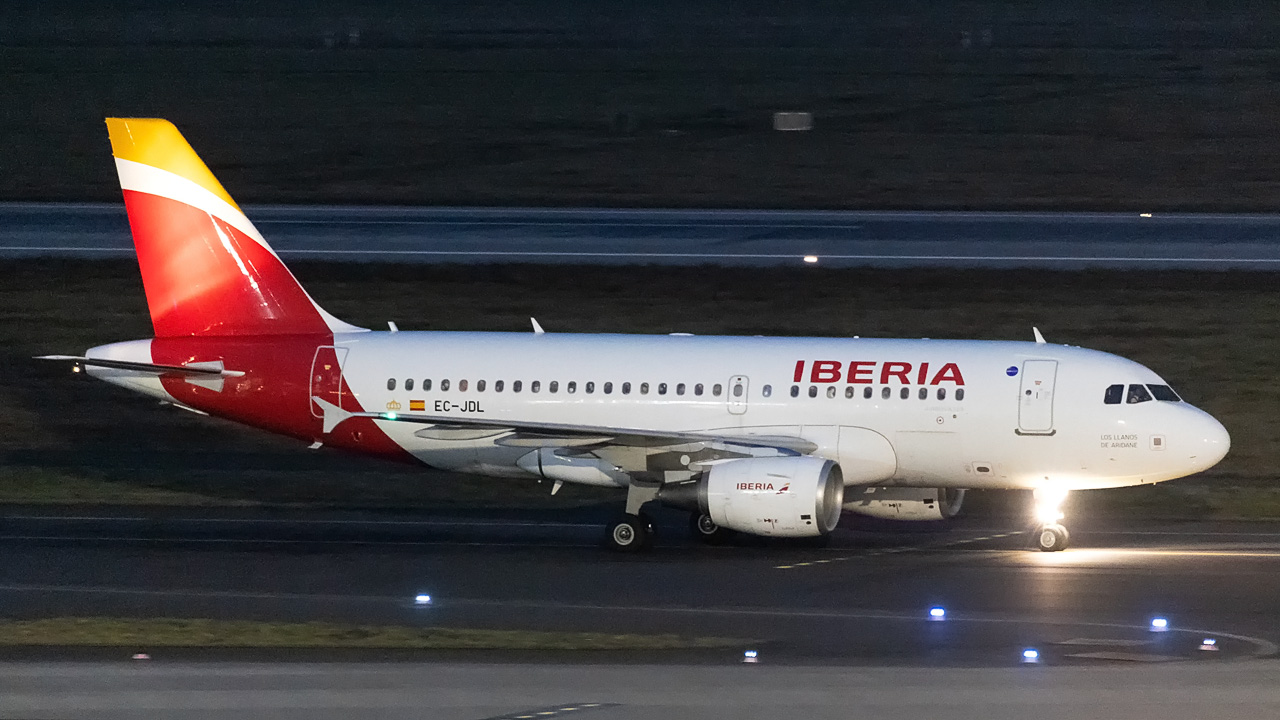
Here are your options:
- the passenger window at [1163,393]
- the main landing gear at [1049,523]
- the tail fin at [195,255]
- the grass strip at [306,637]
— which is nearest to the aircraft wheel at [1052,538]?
the main landing gear at [1049,523]

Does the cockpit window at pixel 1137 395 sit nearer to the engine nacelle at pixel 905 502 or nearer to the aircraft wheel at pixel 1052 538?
the aircraft wheel at pixel 1052 538

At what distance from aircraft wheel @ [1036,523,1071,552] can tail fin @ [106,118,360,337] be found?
1121cm

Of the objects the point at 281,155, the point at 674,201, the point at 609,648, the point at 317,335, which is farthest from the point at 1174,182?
the point at 609,648

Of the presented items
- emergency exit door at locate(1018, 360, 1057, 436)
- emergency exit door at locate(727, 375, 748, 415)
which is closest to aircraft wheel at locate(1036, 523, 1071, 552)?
emergency exit door at locate(1018, 360, 1057, 436)

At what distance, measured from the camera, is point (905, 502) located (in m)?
26.5

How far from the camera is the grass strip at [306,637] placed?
723 inches

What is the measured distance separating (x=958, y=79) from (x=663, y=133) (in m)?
13.5

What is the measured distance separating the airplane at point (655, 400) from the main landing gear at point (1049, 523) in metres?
0.03

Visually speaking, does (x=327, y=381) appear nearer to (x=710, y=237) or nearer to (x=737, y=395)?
(x=737, y=395)

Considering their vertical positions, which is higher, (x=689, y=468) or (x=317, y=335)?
(x=317, y=335)

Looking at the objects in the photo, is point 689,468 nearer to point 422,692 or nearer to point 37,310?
point 422,692

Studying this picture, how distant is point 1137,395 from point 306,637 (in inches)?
505

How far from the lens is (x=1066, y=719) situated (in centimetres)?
1483

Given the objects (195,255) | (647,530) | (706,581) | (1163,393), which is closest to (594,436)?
(647,530)
